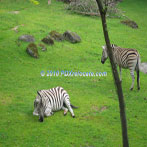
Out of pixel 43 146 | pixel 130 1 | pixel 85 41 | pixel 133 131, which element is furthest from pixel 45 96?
pixel 130 1

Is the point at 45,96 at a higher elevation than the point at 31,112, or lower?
higher

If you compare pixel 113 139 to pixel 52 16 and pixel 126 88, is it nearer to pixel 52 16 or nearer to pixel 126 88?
pixel 126 88

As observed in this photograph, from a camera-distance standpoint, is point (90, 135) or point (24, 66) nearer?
point (90, 135)

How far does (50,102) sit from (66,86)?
3.24 metres

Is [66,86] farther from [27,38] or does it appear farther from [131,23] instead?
[131,23]

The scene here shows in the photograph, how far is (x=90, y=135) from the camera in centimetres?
1001

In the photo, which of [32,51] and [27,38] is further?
[27,38]

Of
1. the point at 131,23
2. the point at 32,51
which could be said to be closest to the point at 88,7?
the point at 131,23

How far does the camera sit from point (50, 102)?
Result: 11531 millimetres

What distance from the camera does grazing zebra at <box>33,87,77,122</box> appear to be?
35.5ft

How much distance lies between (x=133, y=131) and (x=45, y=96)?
11.4ft

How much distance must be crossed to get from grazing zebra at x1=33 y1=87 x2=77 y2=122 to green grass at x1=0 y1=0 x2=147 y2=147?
0.27m

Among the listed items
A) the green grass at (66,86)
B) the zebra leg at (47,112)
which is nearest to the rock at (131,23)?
the green grass at (66,86)

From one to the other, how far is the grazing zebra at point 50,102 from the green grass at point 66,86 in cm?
27
